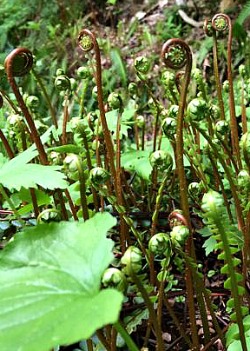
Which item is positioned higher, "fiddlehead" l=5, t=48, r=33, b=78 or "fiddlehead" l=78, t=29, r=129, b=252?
"fiddlehead" l=5, t=48, r=33, b=78

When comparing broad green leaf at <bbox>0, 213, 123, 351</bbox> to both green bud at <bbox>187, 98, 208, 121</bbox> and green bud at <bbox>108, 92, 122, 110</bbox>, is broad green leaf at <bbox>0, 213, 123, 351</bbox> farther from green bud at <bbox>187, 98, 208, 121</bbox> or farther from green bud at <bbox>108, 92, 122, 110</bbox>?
green bud at <bbox>108, 92, 122, 110</bbox>

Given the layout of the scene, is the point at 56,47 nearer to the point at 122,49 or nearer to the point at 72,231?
the point at 122,49

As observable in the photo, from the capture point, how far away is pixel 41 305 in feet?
2.11

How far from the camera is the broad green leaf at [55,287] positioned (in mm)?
587

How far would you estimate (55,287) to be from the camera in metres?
0.68

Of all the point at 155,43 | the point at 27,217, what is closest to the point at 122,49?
the point at 155,43

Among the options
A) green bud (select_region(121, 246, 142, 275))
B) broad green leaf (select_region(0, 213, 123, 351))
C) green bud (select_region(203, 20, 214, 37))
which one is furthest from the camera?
green bud (select_region(203, 20, 214, 37))

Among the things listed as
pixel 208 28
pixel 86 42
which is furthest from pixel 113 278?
pixel 208 28

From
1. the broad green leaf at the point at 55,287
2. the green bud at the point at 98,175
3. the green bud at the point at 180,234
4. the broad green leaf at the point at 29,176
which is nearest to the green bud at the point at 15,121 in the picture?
the broad green leaf at the point at 29,176

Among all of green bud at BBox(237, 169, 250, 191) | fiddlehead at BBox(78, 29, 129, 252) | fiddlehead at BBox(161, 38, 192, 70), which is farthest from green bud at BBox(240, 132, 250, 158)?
fiddlehead at BBox(78, 29, 129, 252)

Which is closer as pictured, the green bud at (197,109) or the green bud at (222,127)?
the green bud at (197,109)

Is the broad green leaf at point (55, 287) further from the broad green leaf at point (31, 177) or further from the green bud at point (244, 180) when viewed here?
the green bud at point (244, 180)

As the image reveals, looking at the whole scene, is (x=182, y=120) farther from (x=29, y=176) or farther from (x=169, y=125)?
(x=29, y=176)

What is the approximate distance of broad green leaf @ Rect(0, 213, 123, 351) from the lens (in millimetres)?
587
